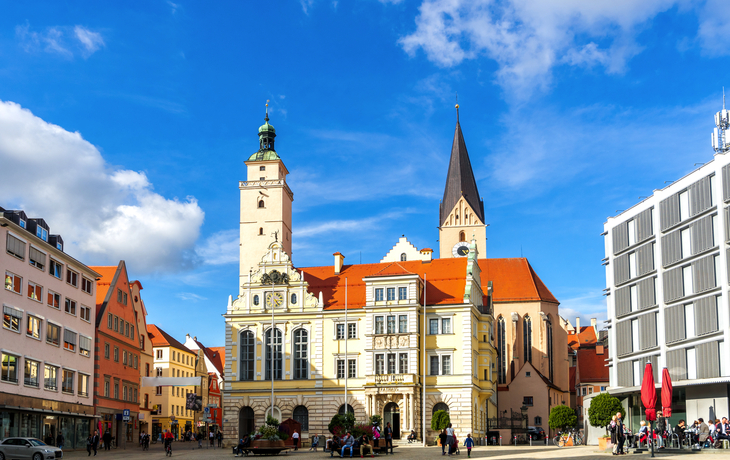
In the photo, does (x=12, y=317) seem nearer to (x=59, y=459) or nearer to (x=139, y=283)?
(x=59, y=459)

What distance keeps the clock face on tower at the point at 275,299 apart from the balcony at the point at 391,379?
10.8 meters

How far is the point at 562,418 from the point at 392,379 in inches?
730

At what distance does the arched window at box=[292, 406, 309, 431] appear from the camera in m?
67.8

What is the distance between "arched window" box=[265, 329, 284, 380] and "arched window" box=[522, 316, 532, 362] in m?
35.6

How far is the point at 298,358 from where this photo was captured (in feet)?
227

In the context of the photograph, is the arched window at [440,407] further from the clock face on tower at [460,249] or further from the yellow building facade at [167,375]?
the clock face on tower at [460,249]

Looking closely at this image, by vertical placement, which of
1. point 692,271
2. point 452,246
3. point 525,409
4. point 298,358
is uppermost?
point 452,246

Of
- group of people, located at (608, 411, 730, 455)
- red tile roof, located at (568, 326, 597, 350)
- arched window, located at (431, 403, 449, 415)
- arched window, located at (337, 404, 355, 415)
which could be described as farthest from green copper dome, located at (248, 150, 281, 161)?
group of people, located at (608, 411, 730, 455)

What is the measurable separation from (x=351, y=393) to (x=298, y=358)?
18.4 ft

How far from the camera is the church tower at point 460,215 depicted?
354 ft

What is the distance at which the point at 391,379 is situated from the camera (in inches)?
2557

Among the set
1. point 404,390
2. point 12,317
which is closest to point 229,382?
point 404,390

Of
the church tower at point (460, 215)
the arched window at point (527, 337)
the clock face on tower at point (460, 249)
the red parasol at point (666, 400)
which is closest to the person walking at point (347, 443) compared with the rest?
the red parasol at point (666, 400)

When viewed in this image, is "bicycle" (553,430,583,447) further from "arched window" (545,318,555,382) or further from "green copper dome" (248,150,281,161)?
"green copper dome" (248,150,281,161)
